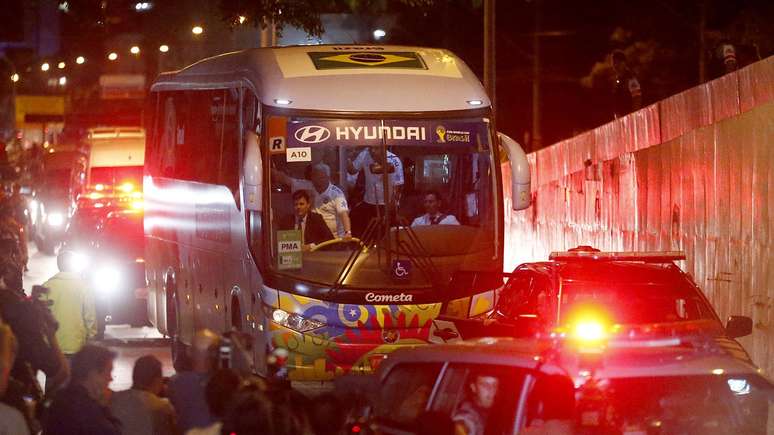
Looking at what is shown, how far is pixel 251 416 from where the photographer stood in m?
7.24

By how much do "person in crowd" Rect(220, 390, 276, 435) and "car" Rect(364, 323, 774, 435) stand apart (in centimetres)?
58

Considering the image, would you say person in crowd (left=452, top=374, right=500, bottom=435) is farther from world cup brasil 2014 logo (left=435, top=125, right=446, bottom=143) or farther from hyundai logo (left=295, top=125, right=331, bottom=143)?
world cup brasil 2014 logo (left=435, top=125, right=446, bottom=143)

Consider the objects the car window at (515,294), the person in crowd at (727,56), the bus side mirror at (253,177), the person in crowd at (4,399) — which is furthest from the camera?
the person in crowd at (727,56)

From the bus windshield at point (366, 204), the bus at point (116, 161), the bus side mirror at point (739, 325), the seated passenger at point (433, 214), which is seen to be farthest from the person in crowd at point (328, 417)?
the bus at point (116, 161)

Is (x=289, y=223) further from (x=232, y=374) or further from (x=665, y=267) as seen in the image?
(x=232, y=374)

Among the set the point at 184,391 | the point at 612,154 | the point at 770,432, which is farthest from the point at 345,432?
the point at 612,154

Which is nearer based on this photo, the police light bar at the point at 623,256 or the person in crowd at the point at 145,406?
the person in crowd at the point at 145,406

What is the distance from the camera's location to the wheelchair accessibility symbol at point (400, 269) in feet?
50.7

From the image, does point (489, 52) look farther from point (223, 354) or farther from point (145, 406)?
point (145, 406)

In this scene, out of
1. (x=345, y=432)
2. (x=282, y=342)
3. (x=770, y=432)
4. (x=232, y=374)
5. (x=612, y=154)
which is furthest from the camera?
(x=612, y=154)

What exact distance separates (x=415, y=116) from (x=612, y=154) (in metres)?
7.92

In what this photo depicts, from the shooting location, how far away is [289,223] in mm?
15516

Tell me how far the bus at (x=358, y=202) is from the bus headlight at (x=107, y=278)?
7021 millimetres

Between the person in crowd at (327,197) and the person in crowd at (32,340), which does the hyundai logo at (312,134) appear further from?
the person in crowd at (32,340)
